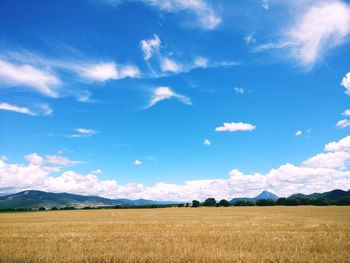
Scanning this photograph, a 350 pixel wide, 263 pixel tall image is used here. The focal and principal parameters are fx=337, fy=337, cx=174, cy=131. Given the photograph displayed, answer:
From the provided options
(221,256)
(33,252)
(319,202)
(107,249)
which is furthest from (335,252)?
(319,202)

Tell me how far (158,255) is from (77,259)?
3.27 m

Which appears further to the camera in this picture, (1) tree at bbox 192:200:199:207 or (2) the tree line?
(1) tree at bbox 192:200:199:207

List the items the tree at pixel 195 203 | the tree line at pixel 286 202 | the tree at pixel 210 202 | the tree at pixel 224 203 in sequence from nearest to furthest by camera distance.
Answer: the tree line at pixel 286 202 < the tree at pixel 224 203 < the tree at pixel 195 203 < the tree at pixel 210 202

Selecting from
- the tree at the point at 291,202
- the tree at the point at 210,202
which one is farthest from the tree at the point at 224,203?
the tree at the point at 291,202

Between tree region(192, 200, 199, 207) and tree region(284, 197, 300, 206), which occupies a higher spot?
tree region(192, 200, 199, 207)

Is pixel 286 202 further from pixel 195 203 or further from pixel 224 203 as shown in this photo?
pixel 195 203

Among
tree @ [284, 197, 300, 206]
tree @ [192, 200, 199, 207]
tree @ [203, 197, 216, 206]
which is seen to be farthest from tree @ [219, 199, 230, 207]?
tree @ [284, 197, 300, 206]

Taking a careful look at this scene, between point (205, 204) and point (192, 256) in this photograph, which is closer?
point (192, 256)

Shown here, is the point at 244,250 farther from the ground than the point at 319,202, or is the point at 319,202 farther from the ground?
the point at 319,202

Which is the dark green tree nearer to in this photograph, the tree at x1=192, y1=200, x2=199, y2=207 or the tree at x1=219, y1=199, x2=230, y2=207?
the tree at x1=192, y1=200, x2=199, y2=207

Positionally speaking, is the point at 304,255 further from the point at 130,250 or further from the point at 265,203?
the point at 265,203

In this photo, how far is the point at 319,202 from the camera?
124000 mm

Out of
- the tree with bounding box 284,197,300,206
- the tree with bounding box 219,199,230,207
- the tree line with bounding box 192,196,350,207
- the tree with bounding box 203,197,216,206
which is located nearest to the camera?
the tree line with bounding box 192,196,350,207

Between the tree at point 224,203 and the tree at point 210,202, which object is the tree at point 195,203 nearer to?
the tree at point 210,202
